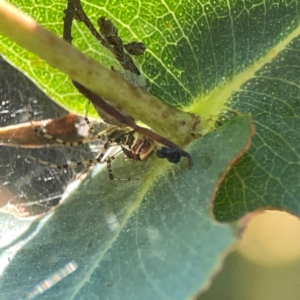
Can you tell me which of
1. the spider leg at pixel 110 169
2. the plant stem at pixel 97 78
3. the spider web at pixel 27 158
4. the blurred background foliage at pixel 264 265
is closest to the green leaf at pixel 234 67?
the plant stem at pixel 97 78

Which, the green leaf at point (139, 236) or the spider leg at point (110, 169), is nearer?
the green leaf at point (139, 236)

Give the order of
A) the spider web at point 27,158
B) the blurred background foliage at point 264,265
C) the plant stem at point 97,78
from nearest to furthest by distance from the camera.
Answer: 1. the plant stem at point 97,78
2. the spider web at point 27,158
3. the blurred background foliage at point 264,265

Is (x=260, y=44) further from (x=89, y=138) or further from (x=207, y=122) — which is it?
(x=89, y=138)

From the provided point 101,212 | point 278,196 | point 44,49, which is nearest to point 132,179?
point 101,212

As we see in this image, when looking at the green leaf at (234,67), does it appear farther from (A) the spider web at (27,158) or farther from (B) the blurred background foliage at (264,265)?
(B) the blurred background foliage at (264,265)

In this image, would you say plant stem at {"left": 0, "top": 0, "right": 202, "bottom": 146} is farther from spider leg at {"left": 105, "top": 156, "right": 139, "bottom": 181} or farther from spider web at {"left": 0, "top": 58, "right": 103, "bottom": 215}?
spider web at {"left": 0, "top": 58, "right": 103, "bottom": 215}
